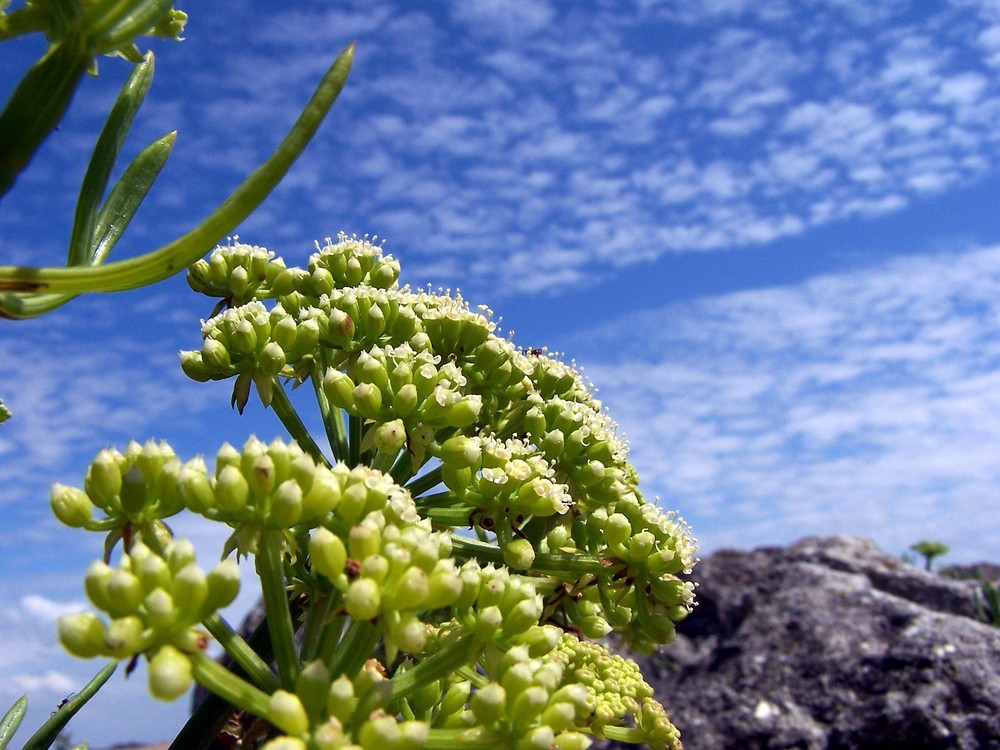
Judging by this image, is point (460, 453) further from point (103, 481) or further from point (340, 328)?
point (103, 481)

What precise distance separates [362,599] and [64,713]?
148 centimetres

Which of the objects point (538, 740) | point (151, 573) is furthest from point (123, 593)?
point (538, 740)

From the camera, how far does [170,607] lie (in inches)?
59.7

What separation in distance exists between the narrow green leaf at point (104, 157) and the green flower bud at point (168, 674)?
900mm

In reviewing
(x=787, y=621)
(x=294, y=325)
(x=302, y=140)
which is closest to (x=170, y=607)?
(x=302, y=140)

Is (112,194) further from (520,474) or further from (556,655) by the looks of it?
(556,655)

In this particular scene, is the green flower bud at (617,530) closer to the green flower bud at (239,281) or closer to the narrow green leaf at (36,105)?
the green flower bud at (239,281)

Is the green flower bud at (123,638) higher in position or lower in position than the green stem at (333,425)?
lower

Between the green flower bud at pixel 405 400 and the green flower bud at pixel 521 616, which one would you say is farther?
the green flower bud at pixel 405 400

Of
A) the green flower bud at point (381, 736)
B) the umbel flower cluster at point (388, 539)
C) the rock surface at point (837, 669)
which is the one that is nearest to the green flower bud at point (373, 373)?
the umbel flower cluster at point (388, 539)

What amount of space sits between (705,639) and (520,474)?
809 centimetres

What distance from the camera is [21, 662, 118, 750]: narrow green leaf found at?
2.41 metres

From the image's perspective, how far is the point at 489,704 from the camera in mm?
1701

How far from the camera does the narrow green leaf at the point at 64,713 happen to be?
7.91 feet
